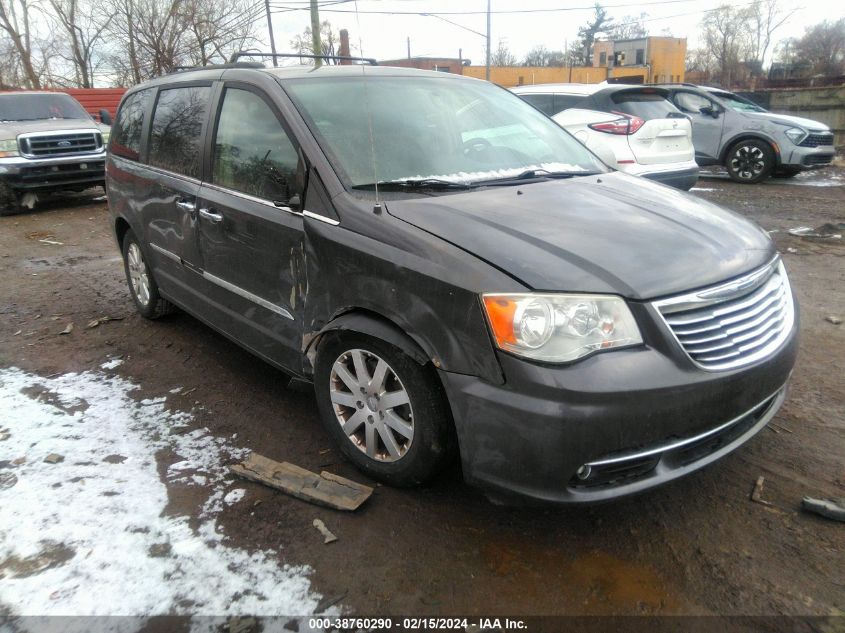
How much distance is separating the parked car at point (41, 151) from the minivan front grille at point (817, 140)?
11.9 metres

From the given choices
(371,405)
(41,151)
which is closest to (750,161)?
(371,405)

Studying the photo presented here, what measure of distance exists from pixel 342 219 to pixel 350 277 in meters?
0.25

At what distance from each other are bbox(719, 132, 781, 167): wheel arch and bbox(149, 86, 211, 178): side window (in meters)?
10.3

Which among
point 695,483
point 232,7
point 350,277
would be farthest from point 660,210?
point 232,7

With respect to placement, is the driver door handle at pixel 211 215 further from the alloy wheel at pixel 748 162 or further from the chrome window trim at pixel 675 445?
the alloy wheel at pixel 748 162

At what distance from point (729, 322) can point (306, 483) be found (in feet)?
6.05

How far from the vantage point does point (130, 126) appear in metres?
4.77

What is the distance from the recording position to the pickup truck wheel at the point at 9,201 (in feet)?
33.9

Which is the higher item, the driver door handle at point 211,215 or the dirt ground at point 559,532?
the driver door handle at point 211,215

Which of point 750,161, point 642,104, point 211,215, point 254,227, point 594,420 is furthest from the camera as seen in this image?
point 750,161

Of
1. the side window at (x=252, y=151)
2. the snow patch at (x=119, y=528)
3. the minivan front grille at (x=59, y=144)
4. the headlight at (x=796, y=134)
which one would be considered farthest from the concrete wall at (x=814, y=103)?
the snow patch at (x=119, y=528)

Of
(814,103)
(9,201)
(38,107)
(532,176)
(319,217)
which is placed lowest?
(9,201)

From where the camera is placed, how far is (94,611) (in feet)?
7.07

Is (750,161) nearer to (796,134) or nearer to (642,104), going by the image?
(796,134)
